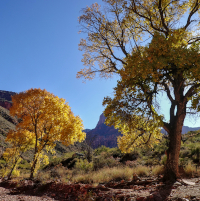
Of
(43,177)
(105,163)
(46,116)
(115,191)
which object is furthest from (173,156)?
(105,163)

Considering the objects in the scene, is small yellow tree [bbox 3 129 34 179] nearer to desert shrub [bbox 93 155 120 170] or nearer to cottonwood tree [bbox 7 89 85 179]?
cottonwood tree [bbox 7 89 85 179]

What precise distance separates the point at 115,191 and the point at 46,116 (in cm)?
Answer: 786

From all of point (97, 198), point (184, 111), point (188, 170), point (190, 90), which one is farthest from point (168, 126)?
point (97, 198)

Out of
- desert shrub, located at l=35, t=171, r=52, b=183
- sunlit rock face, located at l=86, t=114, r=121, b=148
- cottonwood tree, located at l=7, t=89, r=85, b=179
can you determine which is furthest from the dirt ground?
sunlit rock face, located at l=86, t=114, r=121, b=148

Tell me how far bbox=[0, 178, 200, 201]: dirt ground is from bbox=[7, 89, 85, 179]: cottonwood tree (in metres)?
3.46

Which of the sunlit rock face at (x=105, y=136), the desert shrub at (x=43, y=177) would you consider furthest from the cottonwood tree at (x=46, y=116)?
the sunlit rock face at (x=105, y=136)

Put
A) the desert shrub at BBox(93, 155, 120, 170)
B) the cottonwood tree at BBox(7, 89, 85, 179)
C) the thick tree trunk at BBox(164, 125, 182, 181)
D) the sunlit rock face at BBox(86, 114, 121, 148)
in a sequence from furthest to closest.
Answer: the sunlit rock face at BBox(86, 114, 121, 148) → the desert shrub at BBox(93, 155, 120, 170) → the cottonwood tree at BBox(7, 89, 85, 179) → the thick tree trunk at BBox(164, 125, 182, 181)

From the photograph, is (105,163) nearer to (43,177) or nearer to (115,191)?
(43,177)

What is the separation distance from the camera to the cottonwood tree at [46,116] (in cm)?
1113

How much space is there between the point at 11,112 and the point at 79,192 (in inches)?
332

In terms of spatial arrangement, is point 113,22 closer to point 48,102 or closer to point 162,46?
point 162,46

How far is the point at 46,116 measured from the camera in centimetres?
1155

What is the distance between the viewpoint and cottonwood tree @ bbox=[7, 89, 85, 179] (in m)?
11.1

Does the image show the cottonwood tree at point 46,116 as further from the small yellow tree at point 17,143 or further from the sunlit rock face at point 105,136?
the sunlit rock face at point 105,136
